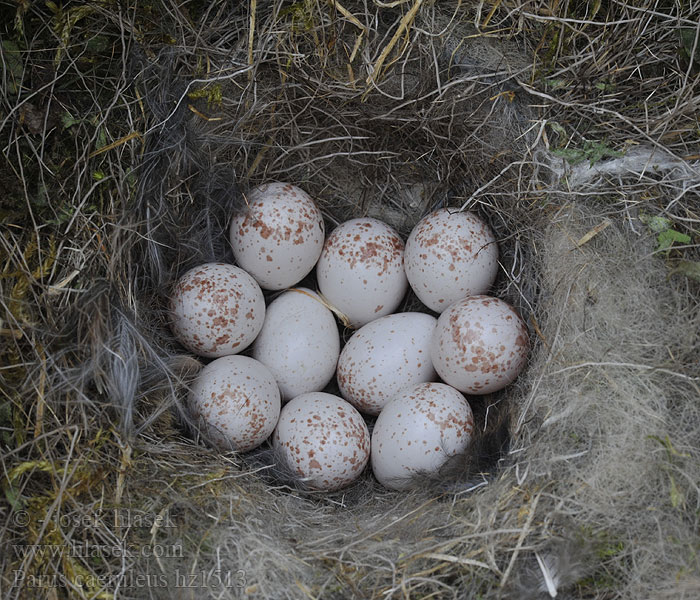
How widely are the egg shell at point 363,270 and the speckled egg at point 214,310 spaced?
0.27m

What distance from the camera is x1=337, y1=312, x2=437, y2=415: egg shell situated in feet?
6.46

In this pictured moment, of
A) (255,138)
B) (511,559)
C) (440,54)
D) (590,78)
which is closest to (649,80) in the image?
(590,78)

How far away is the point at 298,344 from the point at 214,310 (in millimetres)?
294

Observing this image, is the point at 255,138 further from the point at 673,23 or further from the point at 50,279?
the point at 673,23

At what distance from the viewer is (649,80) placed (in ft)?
6.07

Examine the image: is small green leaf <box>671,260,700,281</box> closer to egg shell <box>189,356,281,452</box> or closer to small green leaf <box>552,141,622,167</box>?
small green leaf <box>552,141,622,167</box>

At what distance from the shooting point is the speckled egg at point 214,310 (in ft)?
6.23

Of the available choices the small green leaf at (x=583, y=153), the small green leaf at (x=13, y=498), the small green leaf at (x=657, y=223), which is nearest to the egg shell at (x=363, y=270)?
the small green leaf at (x=583, y=153)

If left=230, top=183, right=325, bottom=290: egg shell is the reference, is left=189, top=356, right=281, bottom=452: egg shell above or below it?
below

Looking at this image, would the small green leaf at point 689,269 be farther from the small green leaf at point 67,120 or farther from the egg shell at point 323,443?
the small green leaf at point 67,120

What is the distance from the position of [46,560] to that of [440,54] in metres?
1.72

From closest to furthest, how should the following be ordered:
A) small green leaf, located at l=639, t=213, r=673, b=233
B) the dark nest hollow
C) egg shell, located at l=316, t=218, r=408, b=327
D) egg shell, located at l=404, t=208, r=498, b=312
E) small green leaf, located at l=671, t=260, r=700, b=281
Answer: the dark nest hollow
small green leaf, located at l=671, t=260, r=700, b=281
small green leaf, located at l=639, t=213, r=673, b=233
egg shell, located at l=404, t=208, r=498, b=312
egg shell, located at l=316, t=218, r=408, b=327

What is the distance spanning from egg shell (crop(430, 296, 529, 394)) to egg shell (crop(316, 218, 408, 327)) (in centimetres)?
28
